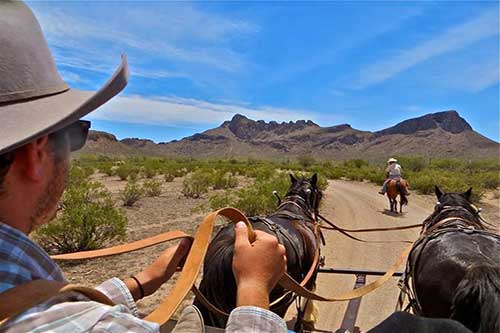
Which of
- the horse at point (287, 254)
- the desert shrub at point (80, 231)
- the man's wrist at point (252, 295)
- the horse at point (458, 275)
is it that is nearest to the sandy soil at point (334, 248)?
the desert shrub at point (80, 231)

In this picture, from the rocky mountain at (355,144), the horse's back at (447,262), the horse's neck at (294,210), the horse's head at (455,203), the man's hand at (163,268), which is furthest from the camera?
the rocky mountain at (355,144)

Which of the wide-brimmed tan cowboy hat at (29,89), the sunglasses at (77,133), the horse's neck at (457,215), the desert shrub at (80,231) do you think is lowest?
the desert shrub at (80,231)

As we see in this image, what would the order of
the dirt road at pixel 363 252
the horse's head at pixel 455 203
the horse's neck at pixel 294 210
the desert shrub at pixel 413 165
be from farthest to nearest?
the desert shrub at pixel 413 165
the dirt road at pixel 363 252
the horse's neck at pixel 294 210
the horse's head at pixel 455 203

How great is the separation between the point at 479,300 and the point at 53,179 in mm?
2721

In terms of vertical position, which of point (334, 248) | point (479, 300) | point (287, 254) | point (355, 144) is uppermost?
point (355, 144)

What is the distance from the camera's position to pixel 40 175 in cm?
94

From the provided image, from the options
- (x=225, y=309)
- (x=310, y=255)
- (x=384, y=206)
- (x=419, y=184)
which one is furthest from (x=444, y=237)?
(x=419, y=184)

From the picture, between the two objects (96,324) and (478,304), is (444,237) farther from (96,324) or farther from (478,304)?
(96,324)

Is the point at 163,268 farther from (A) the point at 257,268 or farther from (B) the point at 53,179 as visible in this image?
(B) the point at 53,179

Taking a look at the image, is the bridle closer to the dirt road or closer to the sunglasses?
the dirt road

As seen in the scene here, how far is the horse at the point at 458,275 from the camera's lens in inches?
99.5

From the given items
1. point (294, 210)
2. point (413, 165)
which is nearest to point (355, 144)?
point (413, 165)

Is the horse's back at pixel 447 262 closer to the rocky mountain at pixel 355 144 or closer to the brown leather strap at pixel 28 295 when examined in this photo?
the brown leather strap at pixel 28 295

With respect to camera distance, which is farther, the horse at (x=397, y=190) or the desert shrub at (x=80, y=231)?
the horse at (x=397, y=190)
